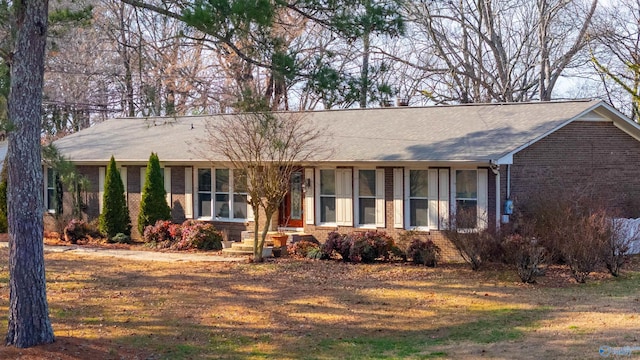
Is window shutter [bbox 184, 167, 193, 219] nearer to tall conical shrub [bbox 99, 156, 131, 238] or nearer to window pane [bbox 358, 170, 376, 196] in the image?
tall conical shrub [bbox 99, 156, 131, 238]

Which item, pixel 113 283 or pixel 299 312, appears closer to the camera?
pixel 299 312

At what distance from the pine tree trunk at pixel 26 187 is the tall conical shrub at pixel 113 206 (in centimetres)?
1372

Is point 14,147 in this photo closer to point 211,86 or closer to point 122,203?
point 122,203

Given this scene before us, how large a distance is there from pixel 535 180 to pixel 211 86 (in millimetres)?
18458

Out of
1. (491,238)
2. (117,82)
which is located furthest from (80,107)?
(491,238)

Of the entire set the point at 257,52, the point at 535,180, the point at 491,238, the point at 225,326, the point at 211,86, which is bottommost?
the point at 225,326

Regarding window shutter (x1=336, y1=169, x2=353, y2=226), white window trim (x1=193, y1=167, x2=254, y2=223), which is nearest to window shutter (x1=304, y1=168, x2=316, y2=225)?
window shutter (x1=336, y1=169, x2=353, y2=226)

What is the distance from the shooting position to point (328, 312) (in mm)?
12898

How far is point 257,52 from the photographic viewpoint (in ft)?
39.9

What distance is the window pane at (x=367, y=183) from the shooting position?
65.2 feet

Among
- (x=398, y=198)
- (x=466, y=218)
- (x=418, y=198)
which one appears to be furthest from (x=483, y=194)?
(x=398, y=198)

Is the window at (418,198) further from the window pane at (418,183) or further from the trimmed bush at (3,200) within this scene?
the trimmed bush at (3,200)

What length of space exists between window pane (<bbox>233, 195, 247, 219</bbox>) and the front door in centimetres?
115

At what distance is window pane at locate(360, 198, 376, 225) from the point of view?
19.9 metres
